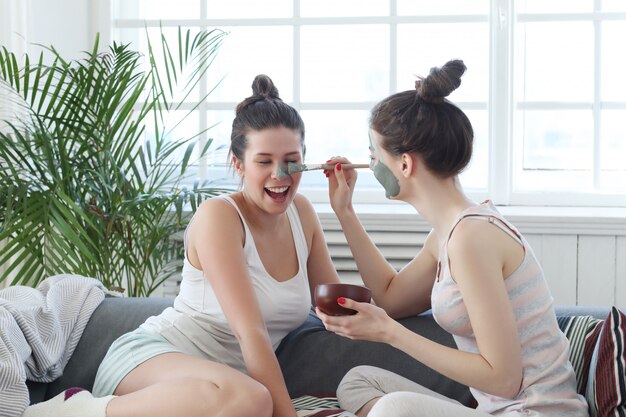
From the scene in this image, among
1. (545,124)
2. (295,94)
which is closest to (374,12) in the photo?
(295,94)

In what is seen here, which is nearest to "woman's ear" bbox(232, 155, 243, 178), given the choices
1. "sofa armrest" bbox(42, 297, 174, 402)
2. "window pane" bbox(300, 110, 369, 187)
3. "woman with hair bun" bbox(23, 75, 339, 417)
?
"woman with hair bun" bbox(23, 75, 339, 417)

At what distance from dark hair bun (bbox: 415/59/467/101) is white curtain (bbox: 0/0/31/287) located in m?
2.15

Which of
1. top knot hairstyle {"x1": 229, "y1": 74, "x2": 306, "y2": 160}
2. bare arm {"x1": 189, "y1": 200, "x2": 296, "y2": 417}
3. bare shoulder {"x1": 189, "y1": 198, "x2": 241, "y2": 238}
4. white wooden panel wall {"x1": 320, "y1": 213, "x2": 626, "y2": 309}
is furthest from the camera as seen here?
white wooden panel wall {"x1": 320, "y1": 213, "x2": 626, "y2": 309}

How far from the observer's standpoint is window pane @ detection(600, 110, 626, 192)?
4.02 m

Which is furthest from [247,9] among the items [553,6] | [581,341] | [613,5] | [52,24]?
[581,341]

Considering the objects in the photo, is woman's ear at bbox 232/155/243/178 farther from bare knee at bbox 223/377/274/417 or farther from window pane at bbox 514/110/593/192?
window pane at bbox 514/110/593/192

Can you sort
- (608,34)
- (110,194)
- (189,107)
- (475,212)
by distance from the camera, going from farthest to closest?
1. (189,107)
2. (608,34)
3. (110,194)
4. (475,212)

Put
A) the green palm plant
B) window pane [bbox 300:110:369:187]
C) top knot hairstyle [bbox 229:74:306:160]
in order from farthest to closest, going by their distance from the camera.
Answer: window pane [bbox 300:110:369:187] < the green palm plant < top knot hairstyle [bbox 229:74:306:160]

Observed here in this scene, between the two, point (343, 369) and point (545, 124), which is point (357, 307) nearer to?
point (343, 369)

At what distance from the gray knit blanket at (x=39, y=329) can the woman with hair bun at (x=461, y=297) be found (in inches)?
32.3

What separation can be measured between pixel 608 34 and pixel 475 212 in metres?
2.31

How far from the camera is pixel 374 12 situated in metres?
4.16

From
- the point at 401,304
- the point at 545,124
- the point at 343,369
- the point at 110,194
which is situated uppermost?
the point at 545,124

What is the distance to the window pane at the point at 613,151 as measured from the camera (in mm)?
4020
